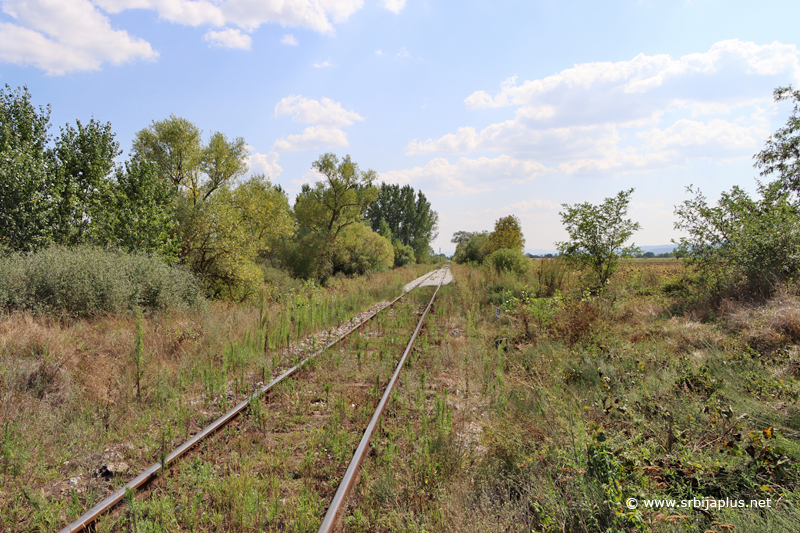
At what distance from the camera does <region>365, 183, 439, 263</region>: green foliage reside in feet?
278

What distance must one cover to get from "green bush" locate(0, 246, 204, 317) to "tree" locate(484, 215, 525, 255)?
26295 mm

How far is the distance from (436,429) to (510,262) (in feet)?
66.7

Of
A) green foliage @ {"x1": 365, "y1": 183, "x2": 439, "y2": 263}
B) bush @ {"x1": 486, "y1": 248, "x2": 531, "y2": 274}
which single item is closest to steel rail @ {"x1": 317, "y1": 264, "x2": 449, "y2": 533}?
bush @ {"x1": 486, "y1": 248, "x2": 531, "y2": 274}

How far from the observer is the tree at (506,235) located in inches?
1277

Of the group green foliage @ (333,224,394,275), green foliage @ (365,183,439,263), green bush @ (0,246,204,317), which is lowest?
green bush @ (0,246,204,317)

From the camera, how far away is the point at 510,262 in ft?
77.6

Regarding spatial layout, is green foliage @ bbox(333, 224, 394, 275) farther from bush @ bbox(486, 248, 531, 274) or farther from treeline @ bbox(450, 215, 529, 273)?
bush @ bbox(486, 248, 531, 274)

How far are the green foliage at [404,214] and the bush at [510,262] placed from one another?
59.2m

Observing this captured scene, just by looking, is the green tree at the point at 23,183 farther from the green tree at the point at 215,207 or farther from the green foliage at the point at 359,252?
the green foliage at the point at 359,252

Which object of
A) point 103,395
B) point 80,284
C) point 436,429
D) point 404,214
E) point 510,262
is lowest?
point 436,429

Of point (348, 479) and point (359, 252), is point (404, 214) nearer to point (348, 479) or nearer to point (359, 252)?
point (359, 252)

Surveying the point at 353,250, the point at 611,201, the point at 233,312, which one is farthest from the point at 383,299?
the point at 353,250

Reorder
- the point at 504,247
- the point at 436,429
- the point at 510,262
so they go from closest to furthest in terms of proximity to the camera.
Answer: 1. the point at 436,429
2. the point at 510,262
3. the point at 504,247

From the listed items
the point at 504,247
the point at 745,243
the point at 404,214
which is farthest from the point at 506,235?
the point at 404,214
